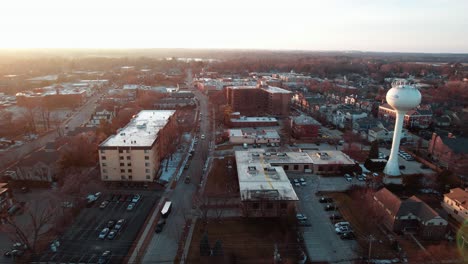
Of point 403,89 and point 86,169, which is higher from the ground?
point 403,89

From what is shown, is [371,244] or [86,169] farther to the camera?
[86,169]

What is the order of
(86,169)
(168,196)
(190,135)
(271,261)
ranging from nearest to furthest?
(271,261) → (168,196) → (86,169) → (190,135)

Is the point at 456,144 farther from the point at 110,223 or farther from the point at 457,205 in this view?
the point at 110,223

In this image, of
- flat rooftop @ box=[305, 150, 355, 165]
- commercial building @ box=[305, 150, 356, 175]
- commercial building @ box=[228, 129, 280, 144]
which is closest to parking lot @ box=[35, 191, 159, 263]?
commercial building @ box=[305, 150, 356, 175]

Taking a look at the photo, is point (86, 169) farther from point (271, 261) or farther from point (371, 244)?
point (371, 244)

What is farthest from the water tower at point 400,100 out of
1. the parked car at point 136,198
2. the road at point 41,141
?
the road at point 41,141

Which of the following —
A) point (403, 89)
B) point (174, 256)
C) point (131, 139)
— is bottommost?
point (174, 256)

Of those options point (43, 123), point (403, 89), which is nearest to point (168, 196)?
point (403, 89)
